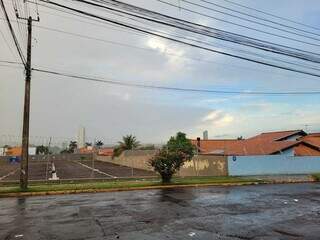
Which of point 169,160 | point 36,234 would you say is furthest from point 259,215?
point 169,160

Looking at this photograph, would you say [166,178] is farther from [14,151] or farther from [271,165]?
[14,151]

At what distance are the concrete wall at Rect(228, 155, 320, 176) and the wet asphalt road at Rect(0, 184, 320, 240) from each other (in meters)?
16.7

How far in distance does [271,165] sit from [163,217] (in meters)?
26.1

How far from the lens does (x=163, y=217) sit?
43.9ft

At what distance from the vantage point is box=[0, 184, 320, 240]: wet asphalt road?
1095cm

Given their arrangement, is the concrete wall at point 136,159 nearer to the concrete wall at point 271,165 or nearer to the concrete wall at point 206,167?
the concrete wall at point 206,167

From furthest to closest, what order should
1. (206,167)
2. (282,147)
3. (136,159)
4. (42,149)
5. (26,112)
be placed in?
(42,149) → (136,159) → (282,147) → (206,167) → (26,112)

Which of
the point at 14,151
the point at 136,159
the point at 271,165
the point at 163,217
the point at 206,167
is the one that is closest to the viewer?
the point at 163,217

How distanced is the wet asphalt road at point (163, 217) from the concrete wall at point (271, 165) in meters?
16.7

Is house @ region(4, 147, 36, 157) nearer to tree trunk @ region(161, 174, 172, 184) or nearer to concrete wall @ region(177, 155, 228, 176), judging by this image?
concrete wall @ region(177, 155, 228, 176)

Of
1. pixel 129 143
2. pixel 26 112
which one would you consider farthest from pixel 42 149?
pixel 26 112

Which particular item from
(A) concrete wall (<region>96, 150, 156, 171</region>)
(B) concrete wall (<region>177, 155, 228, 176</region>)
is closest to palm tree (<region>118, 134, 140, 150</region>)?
(A) concrete wall (<region>96, 150, 156, 171</region>)

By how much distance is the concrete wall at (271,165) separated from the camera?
36.2 m

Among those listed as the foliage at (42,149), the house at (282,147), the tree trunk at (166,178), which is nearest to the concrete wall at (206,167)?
the house at (282,147)
